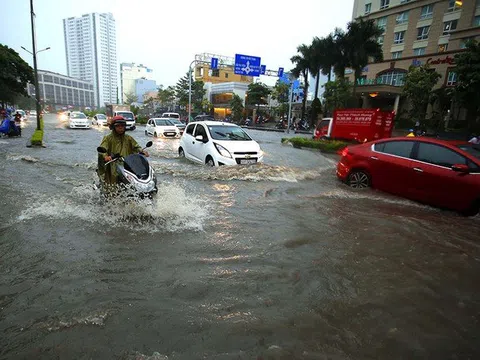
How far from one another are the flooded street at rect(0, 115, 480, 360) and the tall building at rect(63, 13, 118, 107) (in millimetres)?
127520

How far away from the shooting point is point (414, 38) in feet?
123

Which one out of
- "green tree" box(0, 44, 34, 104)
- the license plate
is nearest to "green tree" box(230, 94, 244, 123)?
"green tree" box(0, 44, 34, 104)

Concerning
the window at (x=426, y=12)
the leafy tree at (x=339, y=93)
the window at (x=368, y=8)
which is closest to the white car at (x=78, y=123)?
the leafy tree at (x=339, y=93)

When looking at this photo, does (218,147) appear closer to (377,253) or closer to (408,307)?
(377,253)

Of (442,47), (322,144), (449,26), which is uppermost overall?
(449,26)

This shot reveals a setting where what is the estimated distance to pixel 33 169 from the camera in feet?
30.4

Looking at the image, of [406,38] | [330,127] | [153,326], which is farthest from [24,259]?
[406,38]

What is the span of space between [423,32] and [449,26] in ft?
9.61

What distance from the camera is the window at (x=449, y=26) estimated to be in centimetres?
3384

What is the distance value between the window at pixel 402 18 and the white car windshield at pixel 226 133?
3990 centimetres

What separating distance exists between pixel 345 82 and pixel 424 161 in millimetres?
35926

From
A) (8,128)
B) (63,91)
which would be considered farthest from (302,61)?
(63,91)

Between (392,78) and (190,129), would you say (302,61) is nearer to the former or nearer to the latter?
(392,78)

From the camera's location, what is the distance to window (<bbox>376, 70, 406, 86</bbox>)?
37772 millimetres
